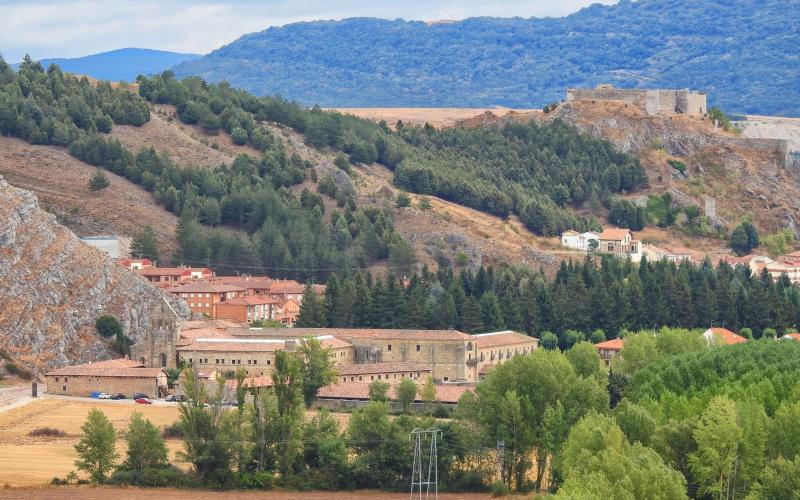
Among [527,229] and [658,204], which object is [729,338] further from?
[658,204]

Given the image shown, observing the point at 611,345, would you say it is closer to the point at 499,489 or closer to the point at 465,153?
the point at 499,489

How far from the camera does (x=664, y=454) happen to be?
211 ft

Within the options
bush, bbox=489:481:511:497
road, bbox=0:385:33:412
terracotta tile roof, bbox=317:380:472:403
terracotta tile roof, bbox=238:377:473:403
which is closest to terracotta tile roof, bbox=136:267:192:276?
road, bbox=0:385:33:412

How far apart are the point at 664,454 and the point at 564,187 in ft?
348

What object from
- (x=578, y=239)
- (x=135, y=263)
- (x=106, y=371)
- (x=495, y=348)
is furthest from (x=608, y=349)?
(x=578, y=239)

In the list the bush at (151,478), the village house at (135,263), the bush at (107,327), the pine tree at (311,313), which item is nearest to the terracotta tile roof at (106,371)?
the bush at (107,327)

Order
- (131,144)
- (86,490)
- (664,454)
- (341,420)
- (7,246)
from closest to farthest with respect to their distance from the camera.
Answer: (664,454)
(86,490)
(341,420)
(7,246)
(131,144)

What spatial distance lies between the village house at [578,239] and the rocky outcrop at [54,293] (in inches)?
1960

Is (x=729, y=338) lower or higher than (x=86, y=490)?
higher

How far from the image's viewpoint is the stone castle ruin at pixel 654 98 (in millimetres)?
190125

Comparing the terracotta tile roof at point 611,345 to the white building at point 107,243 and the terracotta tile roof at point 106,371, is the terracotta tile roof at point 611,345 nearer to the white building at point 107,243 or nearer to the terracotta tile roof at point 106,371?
the terracotta tile roof at point 106,371

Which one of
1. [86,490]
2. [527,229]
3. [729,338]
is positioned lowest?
[86,490]

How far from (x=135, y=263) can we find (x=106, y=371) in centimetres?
2820

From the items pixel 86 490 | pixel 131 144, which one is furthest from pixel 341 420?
pixel 131 144
